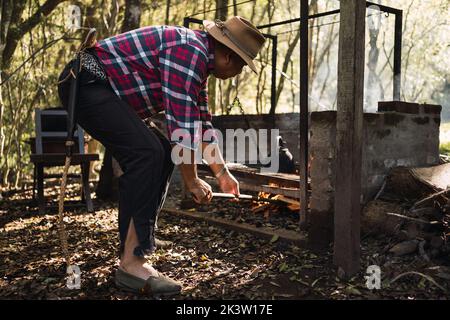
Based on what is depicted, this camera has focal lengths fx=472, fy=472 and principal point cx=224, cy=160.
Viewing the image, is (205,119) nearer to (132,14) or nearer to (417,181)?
(417,181)

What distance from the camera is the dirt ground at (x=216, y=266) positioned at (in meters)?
2.94

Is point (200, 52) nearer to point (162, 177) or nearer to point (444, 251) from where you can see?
point (162, 177)

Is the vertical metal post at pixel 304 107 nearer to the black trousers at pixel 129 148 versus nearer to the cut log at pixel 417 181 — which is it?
the cut log at pixel 417 181

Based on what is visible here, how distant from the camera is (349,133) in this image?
3.20m

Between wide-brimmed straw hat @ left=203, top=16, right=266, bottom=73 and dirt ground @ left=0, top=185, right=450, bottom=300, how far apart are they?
1412 mm

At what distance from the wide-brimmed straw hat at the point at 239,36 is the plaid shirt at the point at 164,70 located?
3.1 inches

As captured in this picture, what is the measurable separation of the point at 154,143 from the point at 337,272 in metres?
1.57

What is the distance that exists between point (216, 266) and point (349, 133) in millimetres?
1373

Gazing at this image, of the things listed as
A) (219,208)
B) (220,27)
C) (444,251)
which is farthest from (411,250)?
(219,208)

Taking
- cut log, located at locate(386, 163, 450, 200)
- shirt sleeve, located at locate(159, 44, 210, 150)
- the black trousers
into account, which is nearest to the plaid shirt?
shirt sleeve, located at locate(159, 44, 210, 150)

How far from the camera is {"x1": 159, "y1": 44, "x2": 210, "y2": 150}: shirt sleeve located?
101 inches

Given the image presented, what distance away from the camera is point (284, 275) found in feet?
10.7

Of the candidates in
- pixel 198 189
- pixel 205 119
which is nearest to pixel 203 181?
pixel 198 189

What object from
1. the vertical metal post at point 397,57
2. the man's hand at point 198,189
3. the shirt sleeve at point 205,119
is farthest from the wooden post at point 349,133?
the vertical metal post at point 397,57
